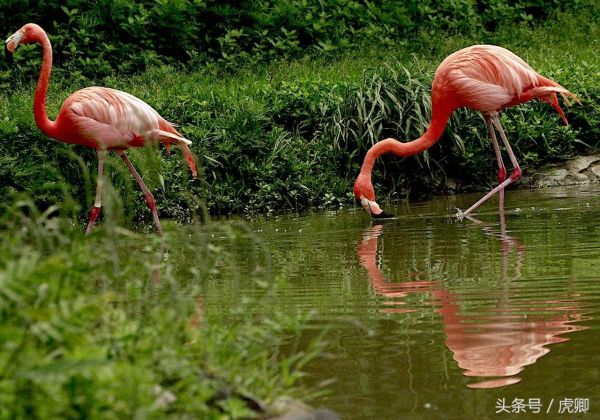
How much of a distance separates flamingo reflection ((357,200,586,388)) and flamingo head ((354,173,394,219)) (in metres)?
3.11

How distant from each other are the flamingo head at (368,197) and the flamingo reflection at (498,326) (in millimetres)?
3112

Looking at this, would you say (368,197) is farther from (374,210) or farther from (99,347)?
(99,347)

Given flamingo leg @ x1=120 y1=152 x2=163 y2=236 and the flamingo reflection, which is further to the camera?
flamingo leg @ x1=120 y1=152 x2=163 y2=236

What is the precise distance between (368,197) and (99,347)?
6464mm

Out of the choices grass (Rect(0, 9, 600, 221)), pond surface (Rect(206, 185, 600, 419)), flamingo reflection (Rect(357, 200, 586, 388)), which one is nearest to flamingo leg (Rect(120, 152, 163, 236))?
grass (Rect(0, 9, 600, 221))

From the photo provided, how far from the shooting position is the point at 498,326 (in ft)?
13.8

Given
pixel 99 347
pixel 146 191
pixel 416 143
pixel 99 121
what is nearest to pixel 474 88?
pixel 416 143

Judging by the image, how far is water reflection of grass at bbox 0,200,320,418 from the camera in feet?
7.17

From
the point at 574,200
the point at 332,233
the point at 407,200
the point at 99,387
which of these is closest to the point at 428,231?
the point at 332,233

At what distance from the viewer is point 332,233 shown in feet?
26.9

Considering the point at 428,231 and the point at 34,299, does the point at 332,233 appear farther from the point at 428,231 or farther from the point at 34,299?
the point at 34,299

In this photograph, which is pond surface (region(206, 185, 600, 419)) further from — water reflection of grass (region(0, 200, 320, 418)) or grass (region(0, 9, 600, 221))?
grass (region(0, 9, 600, 221))

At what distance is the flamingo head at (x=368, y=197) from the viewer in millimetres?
8719

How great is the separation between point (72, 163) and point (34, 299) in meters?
7.69
